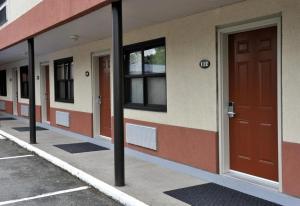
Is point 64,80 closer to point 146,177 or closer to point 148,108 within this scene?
point 148,108

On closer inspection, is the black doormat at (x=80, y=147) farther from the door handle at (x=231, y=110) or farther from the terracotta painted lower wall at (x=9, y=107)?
the terracotta painted lower wall at (x=9, y=107)

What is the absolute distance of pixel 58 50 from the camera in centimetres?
1254

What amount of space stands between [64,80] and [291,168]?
895cm

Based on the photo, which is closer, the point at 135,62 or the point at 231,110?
the point at 231,110

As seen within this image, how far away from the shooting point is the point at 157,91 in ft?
25.8

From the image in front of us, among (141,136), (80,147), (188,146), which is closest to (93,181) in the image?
(188,146)

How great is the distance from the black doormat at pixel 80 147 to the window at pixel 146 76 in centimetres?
156

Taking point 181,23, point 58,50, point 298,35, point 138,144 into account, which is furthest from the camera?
point 58,50

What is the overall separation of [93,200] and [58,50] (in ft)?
25.6

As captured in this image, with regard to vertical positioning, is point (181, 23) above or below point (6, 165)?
above

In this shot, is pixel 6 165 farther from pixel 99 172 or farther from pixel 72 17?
pixel 72 17

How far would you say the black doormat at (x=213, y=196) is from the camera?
17.0 ft

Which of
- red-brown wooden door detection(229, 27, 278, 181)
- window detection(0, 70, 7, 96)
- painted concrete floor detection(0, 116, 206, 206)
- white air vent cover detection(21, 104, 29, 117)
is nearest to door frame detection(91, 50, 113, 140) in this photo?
painted concrete floor detection(0, 116, 206, 206)

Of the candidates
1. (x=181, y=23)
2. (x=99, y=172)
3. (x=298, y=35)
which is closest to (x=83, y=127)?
(x=99, y=172)
